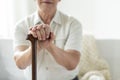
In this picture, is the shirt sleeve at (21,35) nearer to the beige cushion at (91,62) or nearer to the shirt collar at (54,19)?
the shirt collar at (54,19)

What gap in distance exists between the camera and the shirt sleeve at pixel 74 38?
1486mm

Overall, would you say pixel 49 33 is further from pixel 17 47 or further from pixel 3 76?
pixel 3 76

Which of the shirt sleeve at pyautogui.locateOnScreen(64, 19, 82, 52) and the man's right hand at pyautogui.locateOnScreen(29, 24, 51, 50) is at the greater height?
the man's right hand at pyautogui.locateOnScreen(29, 24, 51, 50)

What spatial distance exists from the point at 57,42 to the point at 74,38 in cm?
12

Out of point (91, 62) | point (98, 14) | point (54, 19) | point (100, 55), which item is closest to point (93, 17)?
point (98, 14)

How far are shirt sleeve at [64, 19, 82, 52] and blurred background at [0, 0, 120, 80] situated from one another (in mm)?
890

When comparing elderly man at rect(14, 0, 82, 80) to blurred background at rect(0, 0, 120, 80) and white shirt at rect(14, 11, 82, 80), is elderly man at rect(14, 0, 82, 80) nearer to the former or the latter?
white shirt at rect(14, 11, 82, 80)

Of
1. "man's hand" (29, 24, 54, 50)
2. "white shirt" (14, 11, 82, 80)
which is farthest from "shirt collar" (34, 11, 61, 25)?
"man's hand" (29, 24, 54, 50)

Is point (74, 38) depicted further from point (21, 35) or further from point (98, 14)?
point (98, 14)

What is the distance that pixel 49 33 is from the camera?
1.16 m

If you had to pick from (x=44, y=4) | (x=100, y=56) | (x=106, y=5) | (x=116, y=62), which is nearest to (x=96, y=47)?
(x=100, y=56)

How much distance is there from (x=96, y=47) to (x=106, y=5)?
444mm

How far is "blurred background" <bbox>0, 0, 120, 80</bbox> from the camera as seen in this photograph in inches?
94.7

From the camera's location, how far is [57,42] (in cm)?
155
